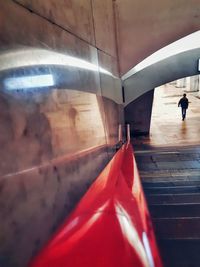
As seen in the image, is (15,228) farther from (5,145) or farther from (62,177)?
(62,177)

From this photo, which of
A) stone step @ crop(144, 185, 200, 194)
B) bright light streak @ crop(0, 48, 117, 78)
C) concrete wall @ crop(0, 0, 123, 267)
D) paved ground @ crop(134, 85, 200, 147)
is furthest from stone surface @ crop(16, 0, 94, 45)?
paved ground @ crop(134, 85, 200, 147)

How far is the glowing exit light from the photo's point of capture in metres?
0.95

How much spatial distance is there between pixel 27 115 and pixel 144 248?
2.40 feet

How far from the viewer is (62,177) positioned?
1397 mm

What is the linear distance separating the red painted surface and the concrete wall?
0.43 feet

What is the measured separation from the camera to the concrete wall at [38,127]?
0.90 meters

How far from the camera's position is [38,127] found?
116 cm

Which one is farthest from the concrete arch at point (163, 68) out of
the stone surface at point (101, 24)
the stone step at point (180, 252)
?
the stone step at point (180, 252)

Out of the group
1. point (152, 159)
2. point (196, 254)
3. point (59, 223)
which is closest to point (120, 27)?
point (152, 159)

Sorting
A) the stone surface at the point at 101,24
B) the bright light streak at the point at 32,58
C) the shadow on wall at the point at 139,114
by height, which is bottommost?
the shadow on wall at the point at 139,114

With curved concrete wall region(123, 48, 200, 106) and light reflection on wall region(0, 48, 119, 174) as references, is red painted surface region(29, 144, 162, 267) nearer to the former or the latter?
light reflection on wall region(0, 48, 119, 174)

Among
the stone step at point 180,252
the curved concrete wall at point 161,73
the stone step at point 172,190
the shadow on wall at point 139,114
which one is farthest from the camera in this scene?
the shadow on wall at point 139,114

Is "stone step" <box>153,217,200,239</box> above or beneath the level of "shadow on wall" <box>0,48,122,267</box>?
beneath

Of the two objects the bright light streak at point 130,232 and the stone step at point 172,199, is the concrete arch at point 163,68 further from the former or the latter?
the bright light streak at point 130,232
